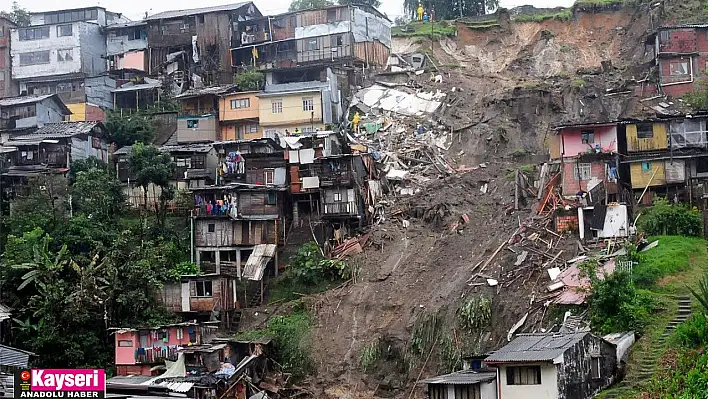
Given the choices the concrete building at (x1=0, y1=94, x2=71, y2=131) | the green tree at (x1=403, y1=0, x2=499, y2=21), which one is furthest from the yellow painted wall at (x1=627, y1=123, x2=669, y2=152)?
the concrete building at (x1=0, y1=94, x2=71, y2=131)

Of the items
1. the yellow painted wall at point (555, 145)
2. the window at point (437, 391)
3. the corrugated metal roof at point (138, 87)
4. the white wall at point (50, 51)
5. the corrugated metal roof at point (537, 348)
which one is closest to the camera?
the corrugated metal roof at point (537, 348)

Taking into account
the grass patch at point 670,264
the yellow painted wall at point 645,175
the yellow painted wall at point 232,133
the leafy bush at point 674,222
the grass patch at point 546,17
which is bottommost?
the grass patch at point 670,264

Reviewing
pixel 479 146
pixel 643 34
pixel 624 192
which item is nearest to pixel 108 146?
→ pixel 479 146

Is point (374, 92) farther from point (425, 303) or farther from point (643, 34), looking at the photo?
point (425, 303)

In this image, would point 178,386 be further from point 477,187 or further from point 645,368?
point 477,187

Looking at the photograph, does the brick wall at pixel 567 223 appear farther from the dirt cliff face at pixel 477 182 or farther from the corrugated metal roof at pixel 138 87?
the corrugated metal roof at pixel 138 87

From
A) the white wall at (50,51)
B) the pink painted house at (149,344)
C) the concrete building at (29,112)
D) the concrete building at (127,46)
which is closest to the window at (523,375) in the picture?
the pink painted house at (149,344)

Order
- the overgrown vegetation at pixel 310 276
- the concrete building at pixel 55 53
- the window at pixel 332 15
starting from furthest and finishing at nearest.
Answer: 1. the concrete building at pixel 55 53
2. the window at pixel 332 15
3. the overgrown vegetation at pixel 310 276
